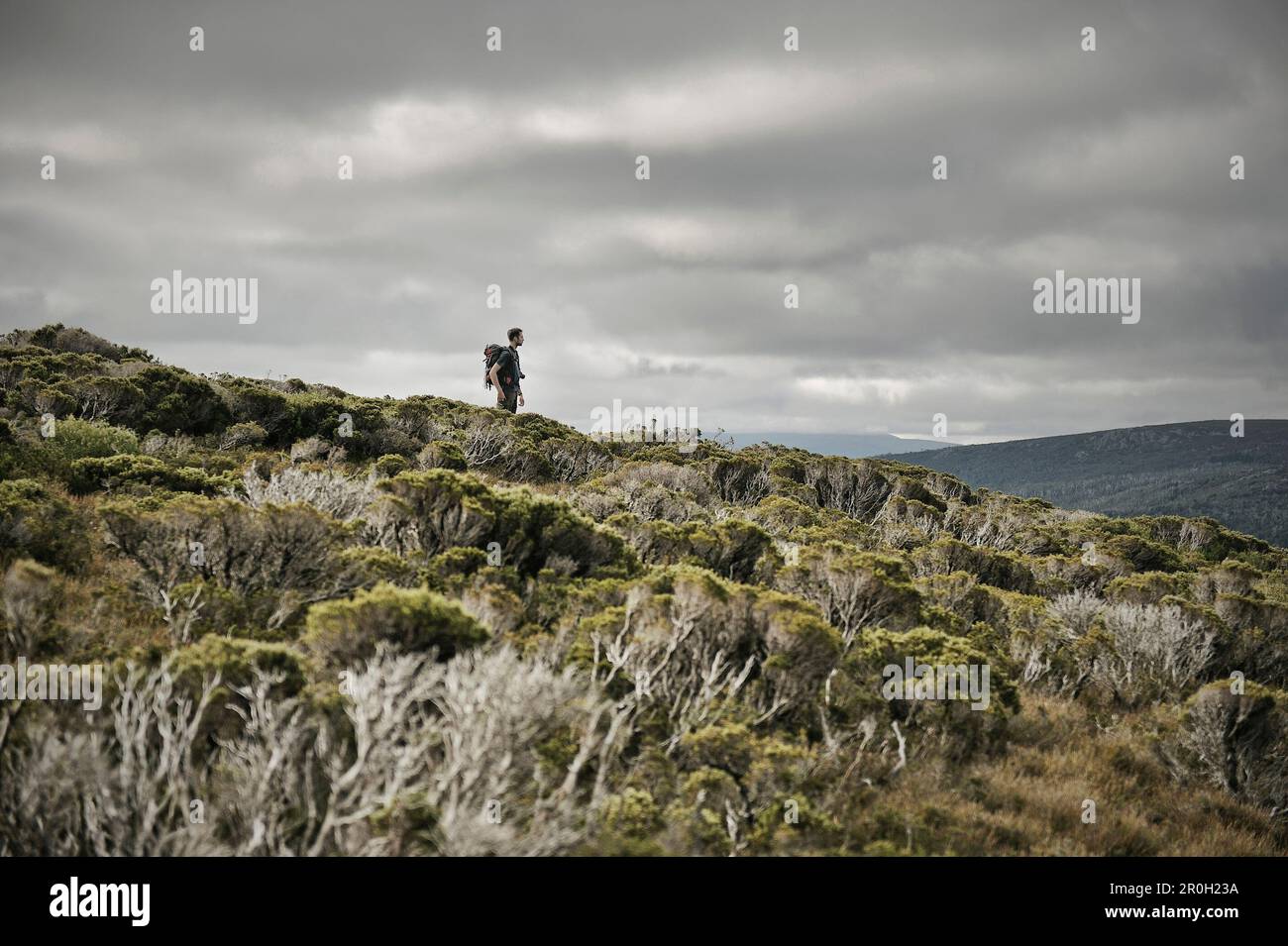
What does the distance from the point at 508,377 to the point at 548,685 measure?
530 inches

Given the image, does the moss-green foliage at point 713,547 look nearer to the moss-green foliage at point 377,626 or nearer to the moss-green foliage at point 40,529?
the moss-green foliage at point 377,626

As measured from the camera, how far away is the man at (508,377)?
16.3 metres

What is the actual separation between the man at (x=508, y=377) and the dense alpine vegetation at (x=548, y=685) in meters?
5.92

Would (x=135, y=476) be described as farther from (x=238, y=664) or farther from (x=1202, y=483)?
(x=1202, y=483)

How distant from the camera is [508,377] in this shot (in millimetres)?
16719

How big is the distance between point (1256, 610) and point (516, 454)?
1293cm

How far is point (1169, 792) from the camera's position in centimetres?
598

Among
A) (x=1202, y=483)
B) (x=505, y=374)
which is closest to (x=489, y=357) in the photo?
(x=505, y=374)
